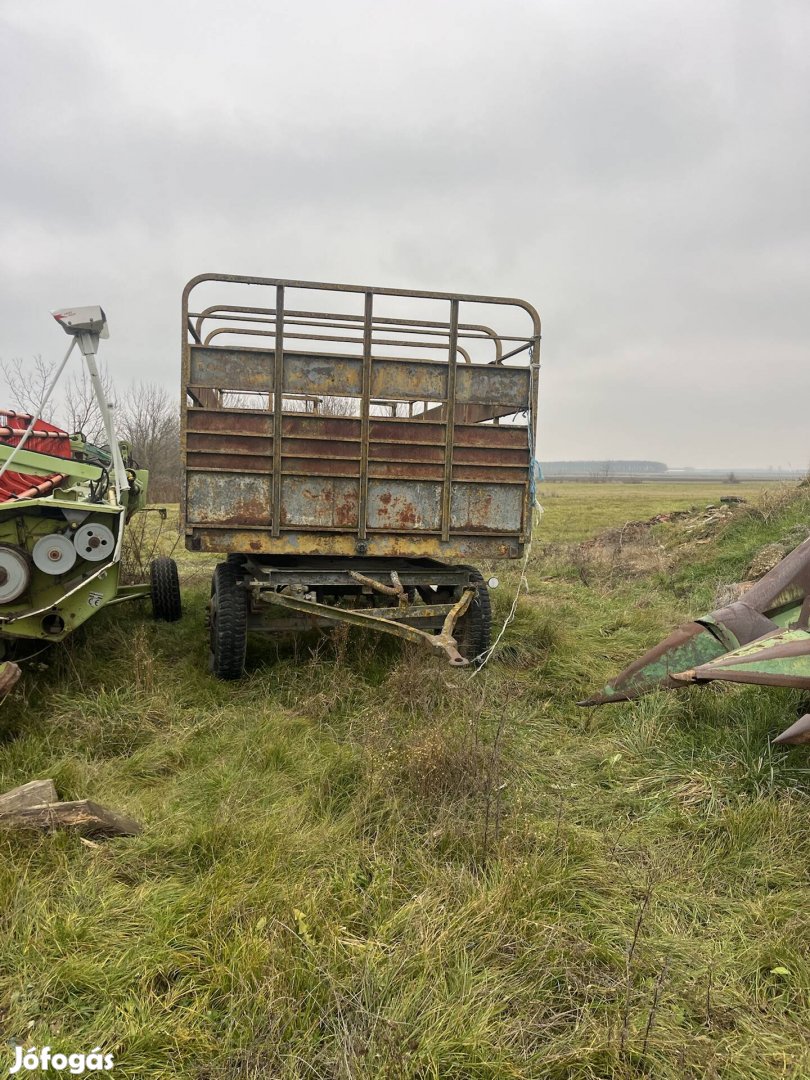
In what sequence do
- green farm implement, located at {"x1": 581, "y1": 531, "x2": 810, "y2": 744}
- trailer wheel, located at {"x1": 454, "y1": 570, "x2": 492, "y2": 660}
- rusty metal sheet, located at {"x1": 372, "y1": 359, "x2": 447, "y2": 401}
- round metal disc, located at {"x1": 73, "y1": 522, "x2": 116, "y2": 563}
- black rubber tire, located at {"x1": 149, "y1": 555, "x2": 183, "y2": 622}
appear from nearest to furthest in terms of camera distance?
1. green farm implement, located at {"x1": 581, "y1": 531, "x2": 810, "y2": 744}
2. round metal disc, located at {"x1": 73, "y1": 522, "x2": 116, "y2": 563}
3. rusty metal sheet, located at {"x1": 372, "y1": 359, "x2": 447, "y2": 401}
4. trailer wheel, located at {"x1": 454, "y1": 570, "x2": 492, "y2": 660}
5. black rubber tire, located at {"x1": 149, "y1": 555, "x2": 183, "y2": 622}

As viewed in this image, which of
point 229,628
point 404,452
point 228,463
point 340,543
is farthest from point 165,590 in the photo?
point 404,452

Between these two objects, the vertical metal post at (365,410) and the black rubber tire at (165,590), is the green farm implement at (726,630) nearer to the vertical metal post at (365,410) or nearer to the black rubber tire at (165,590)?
the vertical metal post at (365,410)

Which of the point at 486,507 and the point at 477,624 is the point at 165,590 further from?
the point at 486,507

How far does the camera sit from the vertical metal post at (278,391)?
5.05 m

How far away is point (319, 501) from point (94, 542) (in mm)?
1584

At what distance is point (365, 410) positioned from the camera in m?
5.23

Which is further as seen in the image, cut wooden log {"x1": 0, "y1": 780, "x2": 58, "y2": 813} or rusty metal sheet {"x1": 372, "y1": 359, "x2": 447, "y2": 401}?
rusty metal sheet {"x1": 372, "y1": 359, "x2": 447, "y2": 401}

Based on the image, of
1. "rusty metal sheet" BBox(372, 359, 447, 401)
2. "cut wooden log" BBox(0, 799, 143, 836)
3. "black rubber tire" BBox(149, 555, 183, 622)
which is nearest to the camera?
"cut wooden log" BBox(0, 799, 143, 836)

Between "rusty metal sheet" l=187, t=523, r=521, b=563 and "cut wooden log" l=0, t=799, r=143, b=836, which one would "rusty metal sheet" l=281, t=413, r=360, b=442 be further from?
"cut wooden log" l=0, t=799, r=143, b=836

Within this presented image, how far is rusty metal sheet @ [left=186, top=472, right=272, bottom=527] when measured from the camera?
5.03 metres

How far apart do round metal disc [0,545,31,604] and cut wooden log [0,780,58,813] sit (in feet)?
4.74

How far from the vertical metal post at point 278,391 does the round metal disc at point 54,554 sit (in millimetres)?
1419

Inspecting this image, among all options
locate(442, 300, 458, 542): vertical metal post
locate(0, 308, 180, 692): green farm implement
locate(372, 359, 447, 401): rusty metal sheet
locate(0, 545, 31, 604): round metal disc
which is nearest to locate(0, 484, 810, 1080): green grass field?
locate(0, 308, 180, 692): green farm implement

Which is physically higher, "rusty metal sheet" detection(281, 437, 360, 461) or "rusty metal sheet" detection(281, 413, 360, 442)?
"rusty metal sheet" detection(281, 413, 360, 442)
